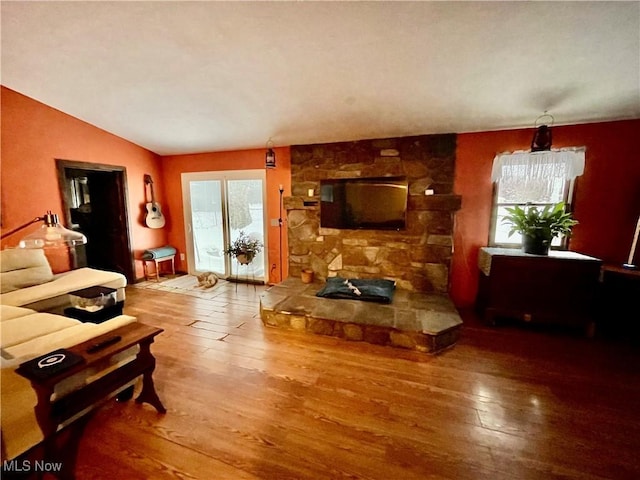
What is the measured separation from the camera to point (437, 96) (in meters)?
2.51

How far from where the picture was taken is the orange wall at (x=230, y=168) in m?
4.11

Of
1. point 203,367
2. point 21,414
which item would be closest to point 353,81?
point 203,367

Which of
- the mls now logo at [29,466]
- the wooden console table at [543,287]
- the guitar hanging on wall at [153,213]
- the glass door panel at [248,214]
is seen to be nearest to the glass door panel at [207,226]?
the glass door panel at [248,214]

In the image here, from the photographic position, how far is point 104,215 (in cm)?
454

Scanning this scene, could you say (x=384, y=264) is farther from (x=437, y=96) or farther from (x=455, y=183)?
(x=437, y=96)

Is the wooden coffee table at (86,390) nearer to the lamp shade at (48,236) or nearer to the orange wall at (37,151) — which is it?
the lamp shade at (48,236)

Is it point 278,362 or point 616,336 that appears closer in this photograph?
point 278,362

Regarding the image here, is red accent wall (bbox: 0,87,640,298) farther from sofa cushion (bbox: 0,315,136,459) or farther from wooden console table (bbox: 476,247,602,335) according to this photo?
sofa cushion (bbox: 0,315,136,459)

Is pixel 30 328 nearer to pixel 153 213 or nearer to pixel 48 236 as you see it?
pixel 48 236

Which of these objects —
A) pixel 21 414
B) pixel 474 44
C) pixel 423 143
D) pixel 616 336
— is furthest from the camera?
pixel 423 143

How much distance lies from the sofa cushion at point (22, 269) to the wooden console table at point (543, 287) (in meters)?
4.96

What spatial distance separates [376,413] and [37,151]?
460 centimetres

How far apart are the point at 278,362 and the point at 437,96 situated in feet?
9.37

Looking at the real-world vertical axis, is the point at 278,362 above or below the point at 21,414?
below
